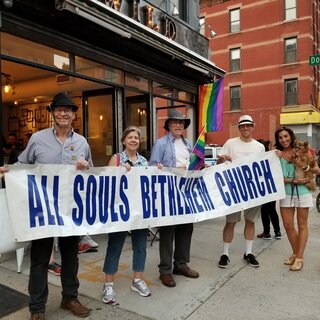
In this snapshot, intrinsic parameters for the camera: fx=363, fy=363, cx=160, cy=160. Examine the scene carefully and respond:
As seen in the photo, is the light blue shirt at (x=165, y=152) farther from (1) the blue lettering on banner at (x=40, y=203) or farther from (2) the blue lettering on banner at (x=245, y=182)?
(1) the blue lettering on banner at (x=40, y=203)

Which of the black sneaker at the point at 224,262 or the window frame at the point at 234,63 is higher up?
the window frame at the point at 234,63

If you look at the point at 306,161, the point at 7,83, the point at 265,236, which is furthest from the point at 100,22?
the point at 265,236

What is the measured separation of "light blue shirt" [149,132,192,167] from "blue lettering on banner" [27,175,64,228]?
127cm

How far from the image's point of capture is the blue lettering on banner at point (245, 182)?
4.73 meters

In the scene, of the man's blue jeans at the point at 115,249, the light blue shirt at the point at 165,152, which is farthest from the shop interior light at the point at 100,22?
the man's blue jeans at the point at 115,249

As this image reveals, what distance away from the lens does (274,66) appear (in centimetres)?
2773

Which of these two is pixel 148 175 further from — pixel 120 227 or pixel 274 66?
pixel 274 66

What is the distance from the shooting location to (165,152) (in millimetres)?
4258

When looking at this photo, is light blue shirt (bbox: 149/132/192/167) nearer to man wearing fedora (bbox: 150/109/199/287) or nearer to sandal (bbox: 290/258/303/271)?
man wearing fedora (bbox: 150/109/199/287)

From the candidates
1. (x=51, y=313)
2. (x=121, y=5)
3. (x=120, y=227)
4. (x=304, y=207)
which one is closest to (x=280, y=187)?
(x=304, y=207)

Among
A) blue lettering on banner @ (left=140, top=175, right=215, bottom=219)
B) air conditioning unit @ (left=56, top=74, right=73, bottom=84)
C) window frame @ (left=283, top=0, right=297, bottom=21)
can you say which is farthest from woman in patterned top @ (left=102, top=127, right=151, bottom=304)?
window frame @ (left=283, top=0, right=297, bottom=21)

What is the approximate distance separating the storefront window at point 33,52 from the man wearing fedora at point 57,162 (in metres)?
2.14

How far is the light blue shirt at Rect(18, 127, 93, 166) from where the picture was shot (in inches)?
130

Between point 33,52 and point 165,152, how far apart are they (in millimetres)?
2624
